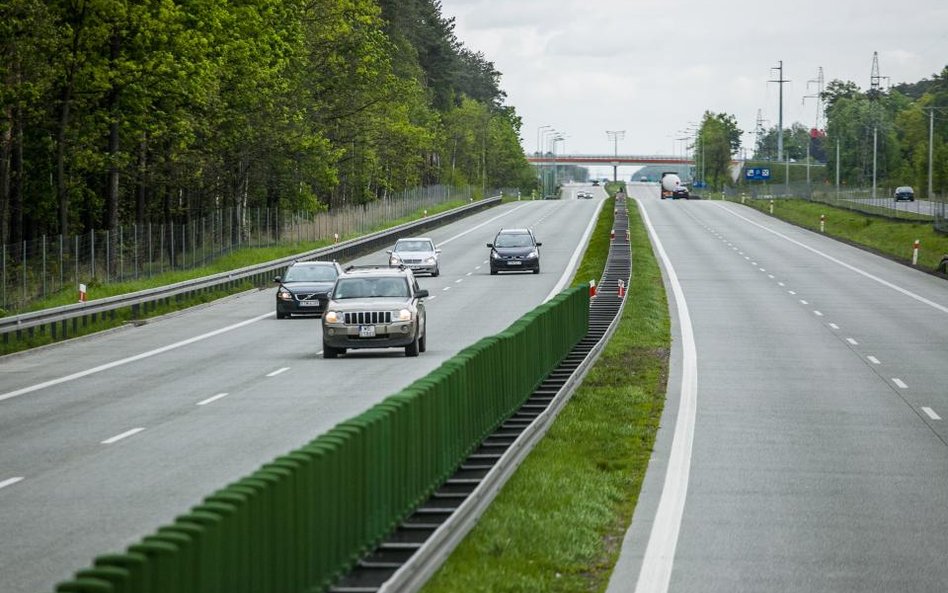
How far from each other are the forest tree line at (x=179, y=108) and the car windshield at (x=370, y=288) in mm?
17657

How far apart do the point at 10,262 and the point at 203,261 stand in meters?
A: 16.5

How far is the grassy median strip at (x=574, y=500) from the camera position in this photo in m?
11.6

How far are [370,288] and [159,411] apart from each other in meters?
9.14

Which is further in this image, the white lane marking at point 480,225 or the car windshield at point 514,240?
the white lane marking at point 480,225

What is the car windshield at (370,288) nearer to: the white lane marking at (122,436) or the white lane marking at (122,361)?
the white lane marking at (122,361)

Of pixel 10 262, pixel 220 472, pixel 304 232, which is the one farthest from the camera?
pixel 304 232

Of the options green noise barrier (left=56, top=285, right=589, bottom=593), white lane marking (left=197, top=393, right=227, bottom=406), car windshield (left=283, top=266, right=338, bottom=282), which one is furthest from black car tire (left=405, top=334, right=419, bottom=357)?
green noise barrier (left=56, top=285, right=589, bottom=593)

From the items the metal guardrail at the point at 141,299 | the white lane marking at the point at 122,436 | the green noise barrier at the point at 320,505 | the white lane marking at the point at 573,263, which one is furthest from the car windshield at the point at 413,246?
the green noise barrier at the point at 320,505

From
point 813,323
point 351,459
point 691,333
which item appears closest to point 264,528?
point 351,459

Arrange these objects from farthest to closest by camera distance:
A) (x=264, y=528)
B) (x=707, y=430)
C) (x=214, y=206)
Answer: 1. (x=214, y=206)
2. (x=707, y=430)
3. (x=264, y=528)

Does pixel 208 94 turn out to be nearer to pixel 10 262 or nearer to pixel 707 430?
pixel 10 262

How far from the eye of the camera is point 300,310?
133 feet

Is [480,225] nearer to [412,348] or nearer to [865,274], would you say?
[865,274]

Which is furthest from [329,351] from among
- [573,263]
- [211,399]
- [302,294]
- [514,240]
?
[573,263]
